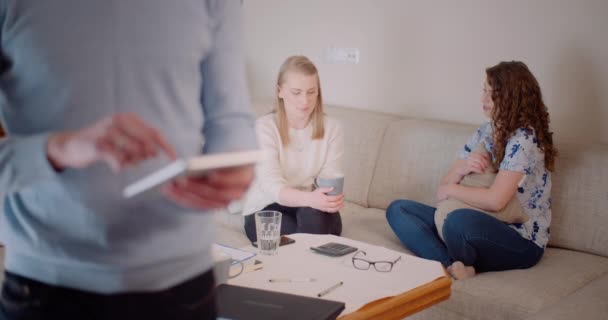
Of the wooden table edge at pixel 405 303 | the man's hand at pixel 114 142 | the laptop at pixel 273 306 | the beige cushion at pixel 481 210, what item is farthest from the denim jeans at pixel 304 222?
the man's hand at pixel 114 142

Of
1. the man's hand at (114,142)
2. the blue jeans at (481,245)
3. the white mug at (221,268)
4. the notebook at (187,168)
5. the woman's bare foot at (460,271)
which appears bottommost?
the woman's bare foot at (460,271)

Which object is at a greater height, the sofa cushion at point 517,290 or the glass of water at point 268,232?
the glass of water at point 268,232

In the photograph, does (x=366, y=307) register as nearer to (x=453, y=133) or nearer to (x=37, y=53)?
(x=37, y=53)

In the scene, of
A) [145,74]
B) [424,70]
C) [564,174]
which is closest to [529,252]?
[564,174]

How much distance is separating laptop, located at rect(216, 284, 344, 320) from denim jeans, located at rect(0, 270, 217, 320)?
2.42 feet

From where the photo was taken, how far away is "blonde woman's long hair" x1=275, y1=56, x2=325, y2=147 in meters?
2.90

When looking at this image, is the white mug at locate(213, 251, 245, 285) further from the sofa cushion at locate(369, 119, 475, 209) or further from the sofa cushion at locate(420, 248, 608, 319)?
the sofa cushion at locate(369, 119, 475, 209)

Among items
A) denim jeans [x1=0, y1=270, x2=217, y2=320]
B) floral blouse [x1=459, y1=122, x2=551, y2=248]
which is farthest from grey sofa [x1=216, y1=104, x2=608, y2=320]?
denim jeans [x1=0, y1=270, x2=217, y2=320]

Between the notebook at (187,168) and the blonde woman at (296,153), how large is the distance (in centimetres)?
187

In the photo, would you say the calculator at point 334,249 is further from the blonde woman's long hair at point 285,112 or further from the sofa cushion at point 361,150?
the sofa cushion at point 361,150

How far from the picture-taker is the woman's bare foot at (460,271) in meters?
2.49

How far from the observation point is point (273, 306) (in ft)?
5.47

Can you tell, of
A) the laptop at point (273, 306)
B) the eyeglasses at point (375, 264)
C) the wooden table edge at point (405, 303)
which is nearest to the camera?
the laptop at point (273, 306)

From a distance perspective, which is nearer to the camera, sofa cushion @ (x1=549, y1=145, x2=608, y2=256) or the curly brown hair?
the curly brown hair
